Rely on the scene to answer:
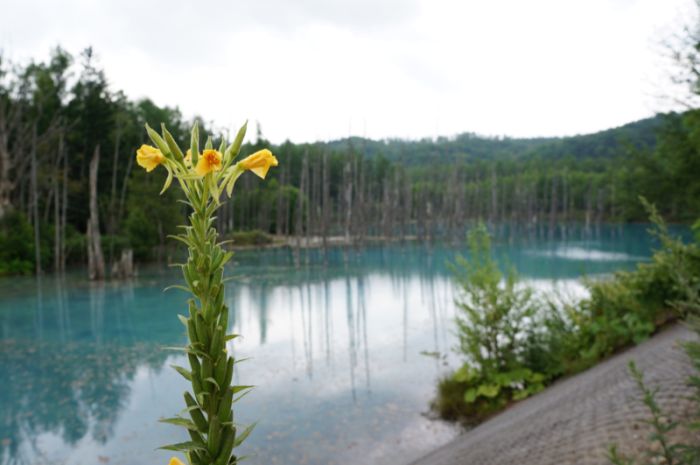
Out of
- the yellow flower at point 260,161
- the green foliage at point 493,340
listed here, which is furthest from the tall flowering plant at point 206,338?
the green foliage at point 493,340

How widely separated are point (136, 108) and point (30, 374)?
3707cm

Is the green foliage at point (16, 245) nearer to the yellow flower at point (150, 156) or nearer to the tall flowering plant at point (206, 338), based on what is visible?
the yellow flower at point (150, 156)

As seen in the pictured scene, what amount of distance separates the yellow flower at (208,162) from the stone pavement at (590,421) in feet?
10.2

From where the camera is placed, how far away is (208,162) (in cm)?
93

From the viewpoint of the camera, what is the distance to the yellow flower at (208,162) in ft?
3.02

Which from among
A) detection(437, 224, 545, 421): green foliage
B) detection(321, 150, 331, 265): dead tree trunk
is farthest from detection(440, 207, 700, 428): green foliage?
detection(321, 150, 331, 265): dead tree trunk

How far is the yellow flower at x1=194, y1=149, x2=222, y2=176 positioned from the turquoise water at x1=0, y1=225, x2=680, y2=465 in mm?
1643

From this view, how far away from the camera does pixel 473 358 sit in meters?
7.97

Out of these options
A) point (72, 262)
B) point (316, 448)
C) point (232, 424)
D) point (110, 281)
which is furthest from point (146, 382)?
point (72, 262)

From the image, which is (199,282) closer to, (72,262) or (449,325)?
(449,325)

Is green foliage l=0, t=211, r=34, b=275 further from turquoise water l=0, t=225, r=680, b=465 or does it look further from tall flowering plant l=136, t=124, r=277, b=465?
tall flowering plant l=136, t=124, r=277, b=465

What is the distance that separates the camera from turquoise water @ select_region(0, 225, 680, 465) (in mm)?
7086

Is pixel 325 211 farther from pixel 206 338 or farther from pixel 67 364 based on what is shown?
pixel 206 338

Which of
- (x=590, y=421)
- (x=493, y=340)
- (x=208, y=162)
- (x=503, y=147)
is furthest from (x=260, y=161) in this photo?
(x=503, y=147)
